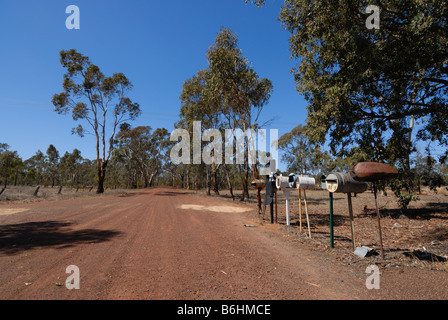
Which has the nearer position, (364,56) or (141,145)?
(364,56)

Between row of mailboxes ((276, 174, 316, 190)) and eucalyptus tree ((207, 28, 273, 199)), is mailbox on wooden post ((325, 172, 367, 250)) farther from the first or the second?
eucalyptus tree ((207, 28, 273, 199))

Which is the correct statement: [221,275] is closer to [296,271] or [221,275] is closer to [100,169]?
[296,271]

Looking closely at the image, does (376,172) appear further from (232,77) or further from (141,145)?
(141,145)

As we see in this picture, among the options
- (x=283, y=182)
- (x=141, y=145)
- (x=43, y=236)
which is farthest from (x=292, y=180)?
(x=141, y=145)

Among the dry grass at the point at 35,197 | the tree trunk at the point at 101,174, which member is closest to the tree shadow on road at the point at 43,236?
the dry grass at the point at 35,197

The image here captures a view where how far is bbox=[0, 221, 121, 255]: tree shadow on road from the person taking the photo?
Result: 6027mm

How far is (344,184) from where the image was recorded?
620 cm

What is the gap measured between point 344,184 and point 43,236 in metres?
8.65

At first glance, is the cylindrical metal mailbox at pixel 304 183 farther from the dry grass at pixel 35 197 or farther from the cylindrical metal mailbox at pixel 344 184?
the dry grass at pixel 35 197

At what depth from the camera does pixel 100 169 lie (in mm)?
28656

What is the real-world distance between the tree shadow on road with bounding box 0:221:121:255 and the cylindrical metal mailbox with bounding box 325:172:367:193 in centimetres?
653

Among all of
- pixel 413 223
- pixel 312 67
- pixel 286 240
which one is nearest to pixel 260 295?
pixel 286 240

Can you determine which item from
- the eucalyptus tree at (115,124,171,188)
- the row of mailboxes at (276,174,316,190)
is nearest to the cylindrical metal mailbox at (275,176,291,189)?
the row of mailboxes at (276,174,316,190)

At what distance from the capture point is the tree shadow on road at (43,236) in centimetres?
603
